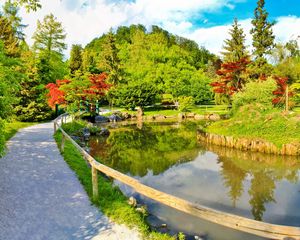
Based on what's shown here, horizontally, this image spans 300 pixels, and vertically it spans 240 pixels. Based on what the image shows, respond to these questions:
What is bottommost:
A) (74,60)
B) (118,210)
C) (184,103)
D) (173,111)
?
(118,210)

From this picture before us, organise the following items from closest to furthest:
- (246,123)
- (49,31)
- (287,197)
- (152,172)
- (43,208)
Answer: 1. (43,208)
2. (287,197)
3. (152,172)
4. (246,123)
5. (49,31)

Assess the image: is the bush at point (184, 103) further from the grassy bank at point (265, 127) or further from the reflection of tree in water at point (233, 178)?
the reflection of tree in water at point (233, 178)

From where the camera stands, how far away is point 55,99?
80.5ft

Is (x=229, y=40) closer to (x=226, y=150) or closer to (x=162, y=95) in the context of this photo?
(x=162, y=95)

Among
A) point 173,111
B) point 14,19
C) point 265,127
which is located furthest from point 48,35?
point 265,127

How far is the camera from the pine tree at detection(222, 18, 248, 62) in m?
42.5

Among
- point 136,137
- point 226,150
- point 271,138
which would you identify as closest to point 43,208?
point 226,150

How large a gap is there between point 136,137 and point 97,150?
20.4 ft

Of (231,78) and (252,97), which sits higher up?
(231,78)

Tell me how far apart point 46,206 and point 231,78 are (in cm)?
3467

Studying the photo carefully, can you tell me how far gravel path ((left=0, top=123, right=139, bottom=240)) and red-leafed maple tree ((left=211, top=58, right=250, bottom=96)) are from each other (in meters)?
28.9

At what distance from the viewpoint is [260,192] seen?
11602 millimetres

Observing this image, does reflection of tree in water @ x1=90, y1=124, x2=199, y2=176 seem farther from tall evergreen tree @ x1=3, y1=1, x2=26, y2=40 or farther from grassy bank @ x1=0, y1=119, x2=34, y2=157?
tall evergreen tree @ x1=3, y1=1, x2=26, y2=40

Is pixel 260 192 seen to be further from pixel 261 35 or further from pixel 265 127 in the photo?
pixel 261 35
